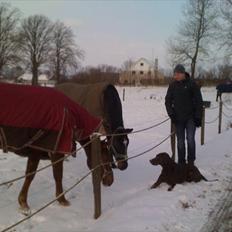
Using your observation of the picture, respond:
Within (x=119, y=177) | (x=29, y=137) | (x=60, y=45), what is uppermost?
(x=60, y=45)

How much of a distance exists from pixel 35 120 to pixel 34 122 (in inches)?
1.1

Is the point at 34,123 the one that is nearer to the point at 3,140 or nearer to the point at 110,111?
the point at 3,140

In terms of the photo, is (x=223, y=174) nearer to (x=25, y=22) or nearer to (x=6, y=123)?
(x=6, y=123)

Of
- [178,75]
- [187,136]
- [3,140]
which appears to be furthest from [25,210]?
[178,75]

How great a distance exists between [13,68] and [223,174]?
184ft

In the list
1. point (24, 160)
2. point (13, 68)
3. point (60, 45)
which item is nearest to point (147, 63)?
point (60, 45)

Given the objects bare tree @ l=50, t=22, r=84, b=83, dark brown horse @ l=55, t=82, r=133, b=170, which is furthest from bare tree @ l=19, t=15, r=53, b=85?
dark brown horse @ l=55, t=82, r=133, b=170

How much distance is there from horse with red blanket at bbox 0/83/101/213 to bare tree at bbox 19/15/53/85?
195 feet

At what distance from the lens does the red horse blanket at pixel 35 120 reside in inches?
215

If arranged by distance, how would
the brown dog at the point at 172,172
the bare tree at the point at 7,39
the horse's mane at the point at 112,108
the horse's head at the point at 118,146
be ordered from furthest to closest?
1. the bare tree at the point at 7,39
2. the horse's mane at the point at 112,108
3. the horse's head at the point at 118,146
4. the brown dog at the point at 172,172

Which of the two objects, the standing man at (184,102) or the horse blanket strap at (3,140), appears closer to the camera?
the horse blanket strap at (3,140)

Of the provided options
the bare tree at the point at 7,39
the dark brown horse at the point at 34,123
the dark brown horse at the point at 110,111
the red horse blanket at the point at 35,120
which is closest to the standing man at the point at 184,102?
the dark brown horse at the point at 110,111

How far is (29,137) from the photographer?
5582 millimetres

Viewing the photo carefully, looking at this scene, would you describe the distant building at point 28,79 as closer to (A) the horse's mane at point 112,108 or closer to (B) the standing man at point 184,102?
(A) the horse's mane at point 112,108
